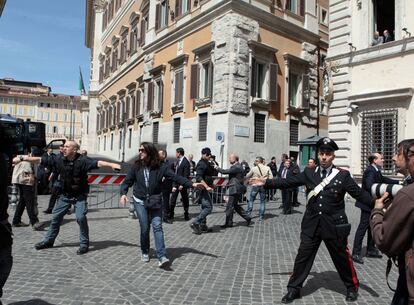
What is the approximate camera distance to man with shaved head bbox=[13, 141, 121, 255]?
7.22 m

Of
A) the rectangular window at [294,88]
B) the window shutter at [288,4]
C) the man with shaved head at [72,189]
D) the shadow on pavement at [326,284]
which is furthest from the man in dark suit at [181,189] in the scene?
the window shutter at [288,4]

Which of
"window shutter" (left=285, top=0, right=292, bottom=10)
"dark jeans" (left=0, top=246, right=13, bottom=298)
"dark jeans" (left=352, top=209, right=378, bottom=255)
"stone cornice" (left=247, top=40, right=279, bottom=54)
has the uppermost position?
"window shutter" (left=285, top=0, right=292, bottom=10)

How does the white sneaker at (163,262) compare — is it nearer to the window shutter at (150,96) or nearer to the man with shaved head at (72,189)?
the man with shaved head at (72,189)

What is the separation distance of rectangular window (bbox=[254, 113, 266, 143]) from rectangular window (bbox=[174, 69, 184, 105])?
17.5 feet

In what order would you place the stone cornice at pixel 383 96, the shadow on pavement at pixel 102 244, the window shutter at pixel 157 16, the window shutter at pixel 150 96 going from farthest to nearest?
the window shutter at pixel 150 96
the window shutter at pixel 157 16
the stone cornice at pixel 383 96
the shadow on pavement at pixel 102 244

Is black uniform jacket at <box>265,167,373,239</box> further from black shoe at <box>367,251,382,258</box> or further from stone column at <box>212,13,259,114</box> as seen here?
stone column at <box>212,13,259,114</box>

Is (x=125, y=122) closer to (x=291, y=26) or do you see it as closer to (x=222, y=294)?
(x=291, y=26)

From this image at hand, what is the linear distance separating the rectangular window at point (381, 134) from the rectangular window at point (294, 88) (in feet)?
32.1

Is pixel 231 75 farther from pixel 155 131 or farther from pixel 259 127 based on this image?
pixel 155 131

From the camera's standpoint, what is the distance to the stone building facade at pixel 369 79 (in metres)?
14.5

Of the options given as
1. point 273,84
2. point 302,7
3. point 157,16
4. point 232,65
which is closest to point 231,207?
point 232,65

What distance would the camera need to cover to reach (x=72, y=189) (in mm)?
7289

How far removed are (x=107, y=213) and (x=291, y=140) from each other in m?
15.0

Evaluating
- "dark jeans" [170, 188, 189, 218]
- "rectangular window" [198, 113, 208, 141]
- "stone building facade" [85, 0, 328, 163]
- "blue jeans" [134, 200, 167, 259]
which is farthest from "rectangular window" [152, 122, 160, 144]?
"blue jeans" [134, 200, 167, 259]
